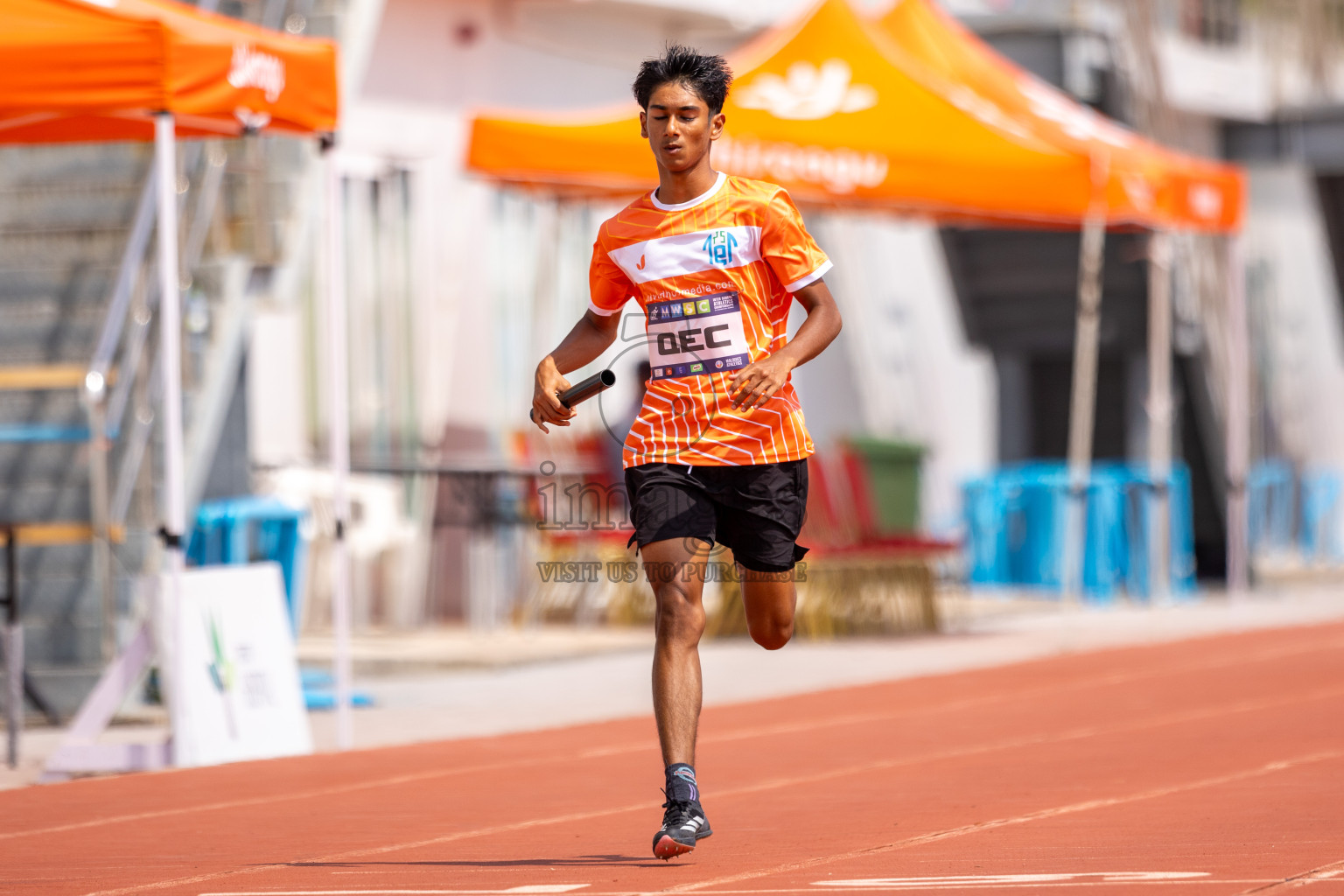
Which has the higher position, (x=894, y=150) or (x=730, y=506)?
(x=894, y=150)

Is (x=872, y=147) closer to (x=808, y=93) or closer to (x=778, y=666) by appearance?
(x=808, y=93)

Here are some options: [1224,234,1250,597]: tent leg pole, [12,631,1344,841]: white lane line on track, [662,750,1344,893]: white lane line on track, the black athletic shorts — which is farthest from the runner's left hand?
[1224,234,1250,597]: tent leg pole

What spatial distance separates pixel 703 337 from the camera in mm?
6277

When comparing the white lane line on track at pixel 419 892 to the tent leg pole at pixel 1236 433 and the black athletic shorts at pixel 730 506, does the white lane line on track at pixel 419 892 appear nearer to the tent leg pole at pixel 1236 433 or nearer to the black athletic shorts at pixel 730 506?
the black athletic shorts at pixel 730 506

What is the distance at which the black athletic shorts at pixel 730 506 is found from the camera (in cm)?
628

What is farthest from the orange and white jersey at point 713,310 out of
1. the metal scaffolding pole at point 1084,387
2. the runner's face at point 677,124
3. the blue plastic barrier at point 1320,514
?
the blue plastic barrier at point 1320,514

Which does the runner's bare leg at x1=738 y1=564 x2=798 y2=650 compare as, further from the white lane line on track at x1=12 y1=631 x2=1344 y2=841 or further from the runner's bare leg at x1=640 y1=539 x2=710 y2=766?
the white lane line on track at x1=12 y1=631 x2=1344 y2=841

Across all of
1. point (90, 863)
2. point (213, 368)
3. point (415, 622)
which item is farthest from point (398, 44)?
point (90, 863)

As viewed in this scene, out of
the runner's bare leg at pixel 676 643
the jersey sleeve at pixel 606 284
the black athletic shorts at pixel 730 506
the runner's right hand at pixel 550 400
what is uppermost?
the jersey sleeve at pixel 606 284

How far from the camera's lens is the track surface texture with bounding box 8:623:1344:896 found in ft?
19.3

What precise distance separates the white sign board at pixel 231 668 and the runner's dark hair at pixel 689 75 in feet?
12.1

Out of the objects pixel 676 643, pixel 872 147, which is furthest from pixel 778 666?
pixel 676 643

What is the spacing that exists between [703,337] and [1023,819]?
5.76 ft

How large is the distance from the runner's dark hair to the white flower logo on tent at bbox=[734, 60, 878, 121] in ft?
26.2
